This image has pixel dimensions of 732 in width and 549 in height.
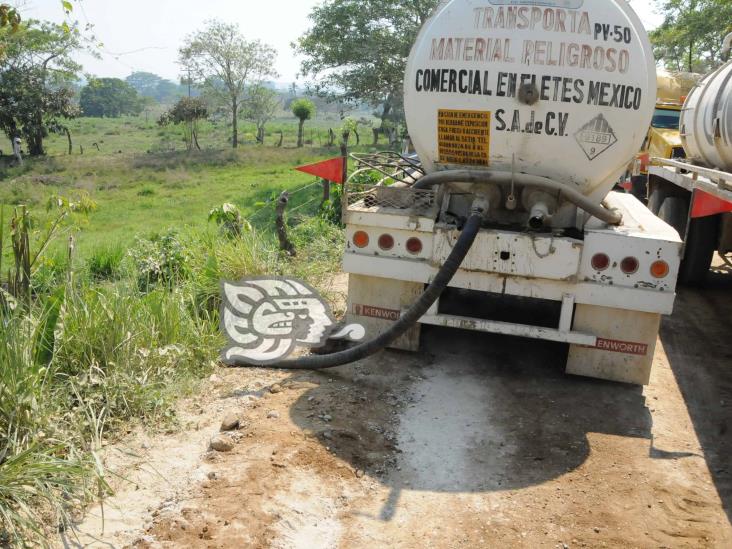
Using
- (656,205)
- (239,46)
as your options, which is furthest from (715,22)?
(239,46)

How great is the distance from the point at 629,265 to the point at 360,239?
5.70ft

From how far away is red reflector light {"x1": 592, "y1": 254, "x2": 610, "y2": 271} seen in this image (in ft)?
14.2

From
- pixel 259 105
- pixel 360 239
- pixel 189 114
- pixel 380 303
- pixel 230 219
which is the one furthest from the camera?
pixel 259 105

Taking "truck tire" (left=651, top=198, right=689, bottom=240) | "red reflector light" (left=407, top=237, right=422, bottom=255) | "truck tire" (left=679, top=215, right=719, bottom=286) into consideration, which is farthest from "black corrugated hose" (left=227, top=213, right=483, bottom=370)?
"truck tire" (left=651, top=198, right=689, bottom=240)

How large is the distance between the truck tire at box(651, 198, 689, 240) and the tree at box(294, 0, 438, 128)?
15904mm

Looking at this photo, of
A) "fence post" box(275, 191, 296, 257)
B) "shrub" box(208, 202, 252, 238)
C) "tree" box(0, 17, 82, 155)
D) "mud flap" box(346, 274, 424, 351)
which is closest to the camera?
"mud flap" box(346, 274, 424, 351)

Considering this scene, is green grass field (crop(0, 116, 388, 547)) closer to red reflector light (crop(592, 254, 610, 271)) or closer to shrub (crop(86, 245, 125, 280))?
shrub (crop(86, 245, 125, 280))

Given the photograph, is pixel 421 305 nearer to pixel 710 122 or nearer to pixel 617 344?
pixel 617 344

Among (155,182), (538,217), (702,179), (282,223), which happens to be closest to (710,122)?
(702,179)

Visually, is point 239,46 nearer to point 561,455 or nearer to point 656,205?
point 656,205

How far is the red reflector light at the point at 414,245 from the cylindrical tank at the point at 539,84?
2.01 ft

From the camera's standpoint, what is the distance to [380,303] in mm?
4875

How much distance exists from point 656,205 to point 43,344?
7.13 meters

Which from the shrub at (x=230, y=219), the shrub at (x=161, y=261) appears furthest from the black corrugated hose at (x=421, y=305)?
the shrub at (x=230, y=219)
